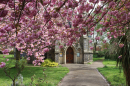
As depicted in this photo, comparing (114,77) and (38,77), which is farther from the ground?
(38,77)

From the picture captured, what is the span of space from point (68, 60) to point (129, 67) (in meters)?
16.9

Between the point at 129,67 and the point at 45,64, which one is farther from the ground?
the point at 129,67

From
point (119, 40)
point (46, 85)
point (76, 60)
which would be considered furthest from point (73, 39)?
point (76, 60)

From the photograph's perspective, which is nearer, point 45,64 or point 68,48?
point 45,64

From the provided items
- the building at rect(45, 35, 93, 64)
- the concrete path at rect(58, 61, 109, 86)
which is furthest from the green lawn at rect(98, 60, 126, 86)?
the building at rect(45, 35, 93, 64)

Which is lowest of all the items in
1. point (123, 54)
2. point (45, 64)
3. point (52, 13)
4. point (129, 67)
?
point (45, 64)

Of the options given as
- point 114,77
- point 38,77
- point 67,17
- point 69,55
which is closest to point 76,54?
point 69,55

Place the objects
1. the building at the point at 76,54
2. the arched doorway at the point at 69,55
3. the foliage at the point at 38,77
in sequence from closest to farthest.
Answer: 1. the foliage at the point at 38,77
2. the building at the point at 76,54
3. the arched doorway at the point at 69,55

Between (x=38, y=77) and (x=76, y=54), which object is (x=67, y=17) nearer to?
(x=38, y=77)

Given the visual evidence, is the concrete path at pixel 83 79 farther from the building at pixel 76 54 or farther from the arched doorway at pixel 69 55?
the arched doorway at pixel 69 55

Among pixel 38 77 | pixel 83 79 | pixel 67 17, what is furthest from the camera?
pixel 83 79

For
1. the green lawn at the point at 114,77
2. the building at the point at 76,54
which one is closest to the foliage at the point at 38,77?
the green lawn at the point at 114,77

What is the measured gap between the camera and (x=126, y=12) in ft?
17.8

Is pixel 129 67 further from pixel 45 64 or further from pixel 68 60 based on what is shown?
pixel 68 60
